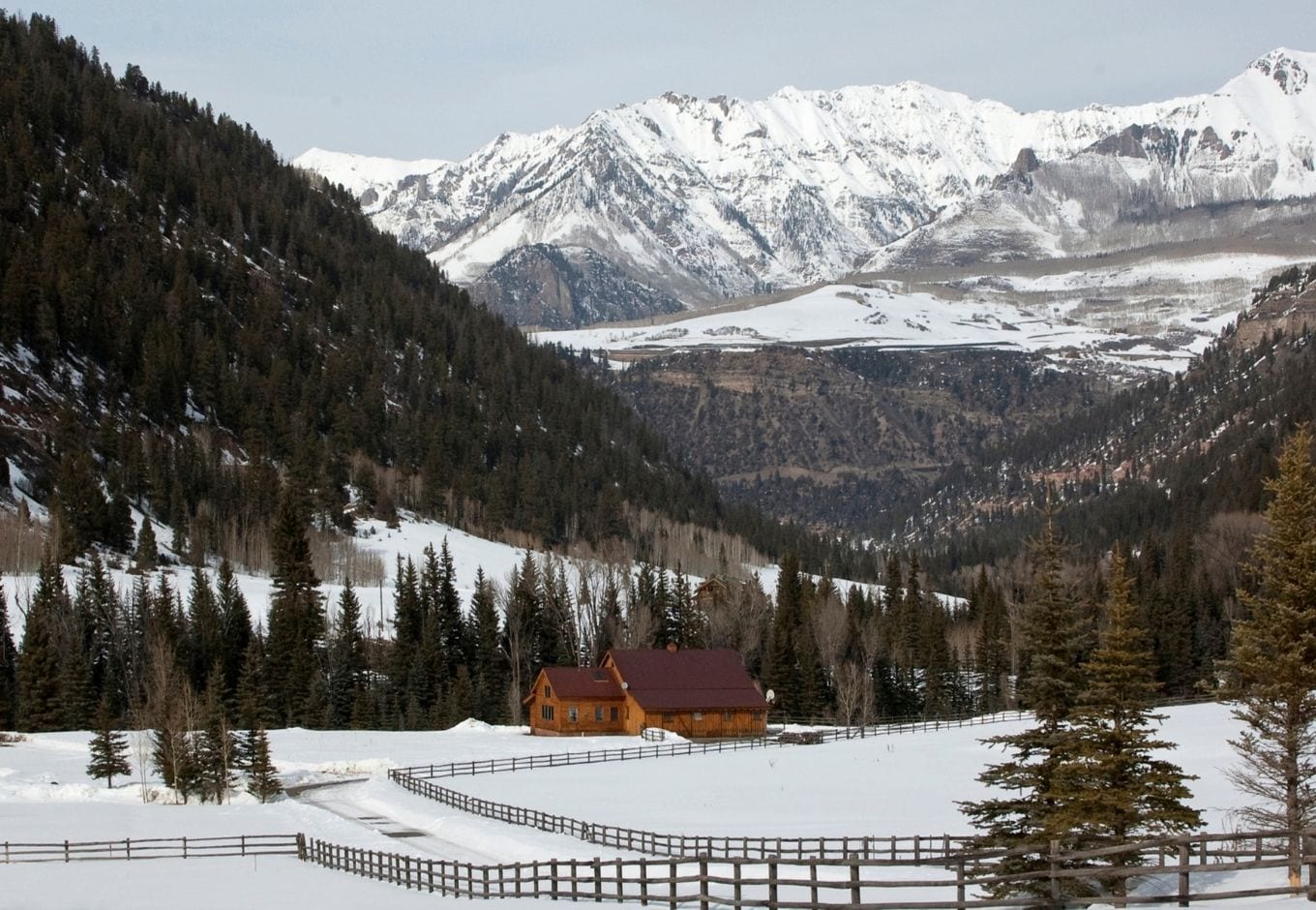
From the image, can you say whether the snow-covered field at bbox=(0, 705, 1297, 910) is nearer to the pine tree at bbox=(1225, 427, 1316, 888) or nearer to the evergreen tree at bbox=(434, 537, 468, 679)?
the pine tree at bbox=(1225, 427, 1316, 888)

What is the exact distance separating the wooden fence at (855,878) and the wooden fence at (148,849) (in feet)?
5.37

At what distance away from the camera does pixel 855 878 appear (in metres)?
30.5

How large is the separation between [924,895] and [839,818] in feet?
76.3

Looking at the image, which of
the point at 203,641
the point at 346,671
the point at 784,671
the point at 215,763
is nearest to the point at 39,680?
the point at 203,641

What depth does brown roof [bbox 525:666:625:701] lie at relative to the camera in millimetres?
112125

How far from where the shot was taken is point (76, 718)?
362 feet

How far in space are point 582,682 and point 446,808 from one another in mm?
44173

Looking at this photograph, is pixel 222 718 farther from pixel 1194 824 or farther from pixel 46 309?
pixel 46 309

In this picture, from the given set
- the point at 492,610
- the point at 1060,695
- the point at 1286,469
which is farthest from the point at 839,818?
the point at 492,610

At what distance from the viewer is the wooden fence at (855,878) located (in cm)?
2939

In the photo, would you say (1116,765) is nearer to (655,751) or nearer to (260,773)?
(260,773)

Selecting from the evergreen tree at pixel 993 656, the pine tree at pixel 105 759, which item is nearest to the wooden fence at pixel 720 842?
the pine tree at pixel 105 759

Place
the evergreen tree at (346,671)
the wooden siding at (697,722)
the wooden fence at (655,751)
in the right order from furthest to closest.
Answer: the evergreen tree at (346,671)
the wooden siding at (697,722)
the wooden fence at (655,751)

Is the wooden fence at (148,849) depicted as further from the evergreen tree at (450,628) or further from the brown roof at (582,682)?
the evergreen tree at (450,628)
